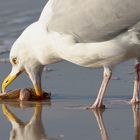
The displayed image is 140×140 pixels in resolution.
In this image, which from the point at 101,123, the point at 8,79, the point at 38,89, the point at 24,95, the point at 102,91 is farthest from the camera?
the point at 8,79

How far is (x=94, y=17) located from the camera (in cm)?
613

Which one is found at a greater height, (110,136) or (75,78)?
(110,136)

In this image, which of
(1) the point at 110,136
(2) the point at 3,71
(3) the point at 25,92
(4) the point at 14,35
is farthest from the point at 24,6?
(1) the point at 110,136

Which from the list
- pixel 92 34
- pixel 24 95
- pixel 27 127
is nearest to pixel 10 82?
pixel 24 95

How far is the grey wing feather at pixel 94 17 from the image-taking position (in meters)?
6.00

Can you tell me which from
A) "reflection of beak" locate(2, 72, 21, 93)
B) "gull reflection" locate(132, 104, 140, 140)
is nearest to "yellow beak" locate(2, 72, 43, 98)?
"reflection of beak" locate(2, 72, 21, 93)

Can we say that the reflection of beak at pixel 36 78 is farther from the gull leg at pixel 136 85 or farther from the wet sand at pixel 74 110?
the gull leg at pixel 136 85

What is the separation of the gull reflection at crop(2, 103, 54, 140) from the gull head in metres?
0.74

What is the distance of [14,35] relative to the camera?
8953mm

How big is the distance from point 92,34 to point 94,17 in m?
0.15

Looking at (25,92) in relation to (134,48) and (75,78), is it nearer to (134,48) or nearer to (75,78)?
(75,78)

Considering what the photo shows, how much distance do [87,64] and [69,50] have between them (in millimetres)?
223

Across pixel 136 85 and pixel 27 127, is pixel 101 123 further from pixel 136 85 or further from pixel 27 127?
pixel 136 85

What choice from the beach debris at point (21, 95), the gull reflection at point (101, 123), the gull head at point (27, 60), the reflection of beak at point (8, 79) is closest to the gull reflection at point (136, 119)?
the gull reflection at point (101, 123)
